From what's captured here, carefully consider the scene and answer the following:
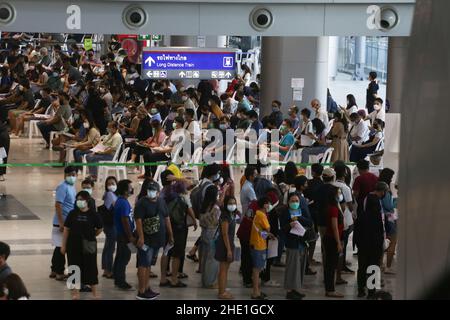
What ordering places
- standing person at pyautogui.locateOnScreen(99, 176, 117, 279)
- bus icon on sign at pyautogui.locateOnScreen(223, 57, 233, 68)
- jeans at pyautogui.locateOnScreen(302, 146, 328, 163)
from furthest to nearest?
1. bus icon on sign at pyautogui.locateOnScreen(223, 57, 233, 68)
2. jeans at pyautogui.locateOnScreen(302, 146, 328, 163)
3. standing person at pyautogui.locateOnScreen(99, 176, 117, 279)

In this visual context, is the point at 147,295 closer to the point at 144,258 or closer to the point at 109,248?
the point at 144,258

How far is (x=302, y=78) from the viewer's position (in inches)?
948

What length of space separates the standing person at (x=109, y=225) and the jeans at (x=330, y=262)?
2658mm

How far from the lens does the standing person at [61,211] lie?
42.1 ft

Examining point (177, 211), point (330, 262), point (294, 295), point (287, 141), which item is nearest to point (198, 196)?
point (177, 211)

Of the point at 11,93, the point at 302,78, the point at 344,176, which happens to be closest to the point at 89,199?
the point at 344,176

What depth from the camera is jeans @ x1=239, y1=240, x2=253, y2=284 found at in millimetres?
Answer: 13091

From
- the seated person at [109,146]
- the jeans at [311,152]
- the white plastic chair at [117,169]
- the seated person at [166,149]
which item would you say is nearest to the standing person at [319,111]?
the jeans at [311,152]

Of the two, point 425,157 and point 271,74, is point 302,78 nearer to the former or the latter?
point 271,74

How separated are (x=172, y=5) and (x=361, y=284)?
859 cm

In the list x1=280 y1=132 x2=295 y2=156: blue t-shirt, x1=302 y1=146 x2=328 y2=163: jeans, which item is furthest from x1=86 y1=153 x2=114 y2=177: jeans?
x1=302 y1=146 x2=328 y2=163: jeans

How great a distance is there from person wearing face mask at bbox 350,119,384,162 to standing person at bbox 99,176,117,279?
8.77 metres

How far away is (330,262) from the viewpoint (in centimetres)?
1281

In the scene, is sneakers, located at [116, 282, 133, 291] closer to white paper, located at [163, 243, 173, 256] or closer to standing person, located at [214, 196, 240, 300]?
white paper, located at [163, 243, 173, 256]
